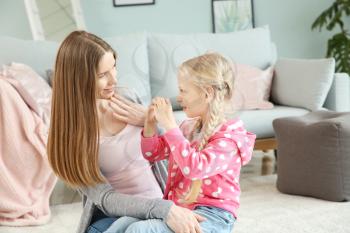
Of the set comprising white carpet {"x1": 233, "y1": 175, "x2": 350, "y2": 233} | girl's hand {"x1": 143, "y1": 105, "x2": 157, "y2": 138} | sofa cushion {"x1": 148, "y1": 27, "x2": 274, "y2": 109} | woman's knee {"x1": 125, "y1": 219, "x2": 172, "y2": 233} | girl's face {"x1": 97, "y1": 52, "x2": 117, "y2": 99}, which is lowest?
white carpet {"x1": 233, "y1": 175, "x2": 350, "y2": 233}

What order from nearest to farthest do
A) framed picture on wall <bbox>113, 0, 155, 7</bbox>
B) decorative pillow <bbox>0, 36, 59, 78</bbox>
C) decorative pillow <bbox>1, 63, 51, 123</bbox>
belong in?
decorative pillow <bbox>1, 63, 51, 123</bbox> → decorative pillow <bbox>0, 36, 59, 78</bbox> → framed picture on wall <bbox>113, 0, 155, 7</bbox>

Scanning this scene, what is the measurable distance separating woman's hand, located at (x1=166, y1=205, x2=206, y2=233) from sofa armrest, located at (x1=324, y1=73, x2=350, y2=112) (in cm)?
246

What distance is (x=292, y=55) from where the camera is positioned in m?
4.95

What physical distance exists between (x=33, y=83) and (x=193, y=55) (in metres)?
1.10

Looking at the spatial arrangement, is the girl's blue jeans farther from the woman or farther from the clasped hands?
the clasped hands

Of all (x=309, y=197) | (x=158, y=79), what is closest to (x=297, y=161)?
(x=309, y=197)

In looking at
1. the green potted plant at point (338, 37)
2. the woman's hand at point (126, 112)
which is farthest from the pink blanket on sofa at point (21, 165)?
the green potted plant at point (338, 37)

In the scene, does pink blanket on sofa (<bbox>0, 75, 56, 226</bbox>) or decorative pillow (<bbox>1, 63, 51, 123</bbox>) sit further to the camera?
decorative pillow (<bbox>1, 63, 51, 123</bbox>)

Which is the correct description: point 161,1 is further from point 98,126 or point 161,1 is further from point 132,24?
point 98,126

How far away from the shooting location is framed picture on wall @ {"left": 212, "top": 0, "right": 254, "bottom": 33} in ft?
15.2

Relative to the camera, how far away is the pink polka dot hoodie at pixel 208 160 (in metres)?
1.39

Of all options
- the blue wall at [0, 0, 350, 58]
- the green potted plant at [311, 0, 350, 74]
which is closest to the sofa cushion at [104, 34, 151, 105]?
the blue wall at [0, 0, 350, 58]

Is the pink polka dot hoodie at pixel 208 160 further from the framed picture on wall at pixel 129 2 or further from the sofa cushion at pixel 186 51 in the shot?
the framed picture on wall at pixel 129 2

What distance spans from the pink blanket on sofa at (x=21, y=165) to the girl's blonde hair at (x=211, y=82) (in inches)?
53.9
